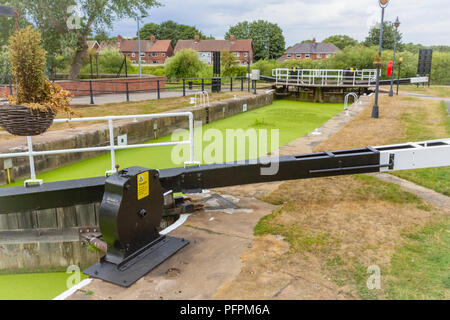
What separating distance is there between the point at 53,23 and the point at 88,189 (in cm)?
2201

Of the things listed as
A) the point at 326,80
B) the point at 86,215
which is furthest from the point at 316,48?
the point at 86,215

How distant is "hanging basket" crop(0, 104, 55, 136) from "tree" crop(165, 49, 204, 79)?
27624mm

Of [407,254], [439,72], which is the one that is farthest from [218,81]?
[439,72]

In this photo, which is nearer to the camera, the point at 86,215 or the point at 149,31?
the point at 86,215

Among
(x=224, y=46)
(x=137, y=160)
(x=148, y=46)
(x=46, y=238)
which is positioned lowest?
(x=46, y=238)

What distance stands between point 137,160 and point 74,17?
18339mm

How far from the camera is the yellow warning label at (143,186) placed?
3756 millimetres

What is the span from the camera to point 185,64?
30.8 meters

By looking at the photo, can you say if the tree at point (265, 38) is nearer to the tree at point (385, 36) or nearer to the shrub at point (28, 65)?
the tree at point (385, 36)

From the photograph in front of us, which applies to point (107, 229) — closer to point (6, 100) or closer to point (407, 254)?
point (6, 100)

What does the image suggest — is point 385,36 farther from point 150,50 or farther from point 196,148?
point 196,148

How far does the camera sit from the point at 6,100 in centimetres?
399

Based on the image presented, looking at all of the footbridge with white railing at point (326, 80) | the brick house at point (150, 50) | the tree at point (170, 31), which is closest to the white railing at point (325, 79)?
the footbridge with white railing at point (326, 80)

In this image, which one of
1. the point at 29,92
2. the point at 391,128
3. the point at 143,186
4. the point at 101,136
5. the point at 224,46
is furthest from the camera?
the point at 224,46
